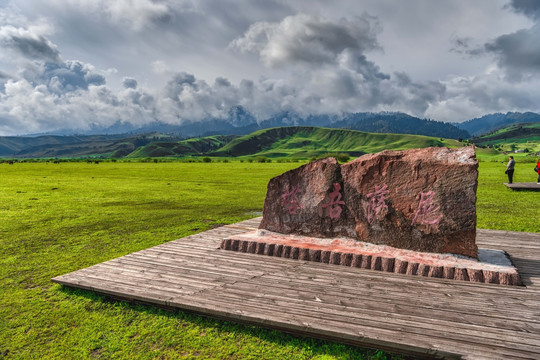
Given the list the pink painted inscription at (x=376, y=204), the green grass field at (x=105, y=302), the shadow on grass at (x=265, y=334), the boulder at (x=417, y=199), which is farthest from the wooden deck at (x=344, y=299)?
the pink painted inscription at (x=376, y=204)

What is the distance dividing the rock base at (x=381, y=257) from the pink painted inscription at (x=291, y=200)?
2.70 feet

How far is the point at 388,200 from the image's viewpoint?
345 inches

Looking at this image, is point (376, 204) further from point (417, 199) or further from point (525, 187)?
point (525, 187)

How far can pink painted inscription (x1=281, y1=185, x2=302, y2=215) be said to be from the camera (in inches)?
395

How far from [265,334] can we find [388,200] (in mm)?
4848

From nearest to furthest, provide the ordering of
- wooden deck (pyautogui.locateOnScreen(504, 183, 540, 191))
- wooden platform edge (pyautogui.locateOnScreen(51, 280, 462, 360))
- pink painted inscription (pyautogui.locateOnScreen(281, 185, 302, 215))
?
wooden platform edge (pyautogui.locateOnScreen(51, 280, 462, 360))
pink painted inscription (pyautogui.locateOnScreen(281, 185, 302, 215))
wooden deck (pyautogui.locateOnScreen(504, 183, 540, 191))

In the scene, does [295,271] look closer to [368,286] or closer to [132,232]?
[368,286]

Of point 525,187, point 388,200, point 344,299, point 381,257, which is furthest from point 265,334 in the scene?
point 525,187

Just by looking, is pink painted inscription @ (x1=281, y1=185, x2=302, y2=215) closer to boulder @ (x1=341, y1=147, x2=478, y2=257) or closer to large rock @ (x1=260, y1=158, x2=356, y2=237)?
large rock @ (x1=260, y1=158, x2=356, y2=237)

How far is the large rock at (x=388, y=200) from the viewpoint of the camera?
803cm

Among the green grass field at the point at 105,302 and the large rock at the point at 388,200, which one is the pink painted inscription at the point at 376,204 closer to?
the large rock at the point at 388,200

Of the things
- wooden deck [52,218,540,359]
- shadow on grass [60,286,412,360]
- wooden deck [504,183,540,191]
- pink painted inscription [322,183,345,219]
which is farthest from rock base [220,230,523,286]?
wooden deck [504,183,540,191]

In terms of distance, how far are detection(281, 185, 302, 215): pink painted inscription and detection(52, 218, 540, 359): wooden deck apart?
179 cm

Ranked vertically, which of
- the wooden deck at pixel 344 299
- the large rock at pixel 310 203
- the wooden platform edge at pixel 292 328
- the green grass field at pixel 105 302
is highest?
the large rock at pixel 310 203
